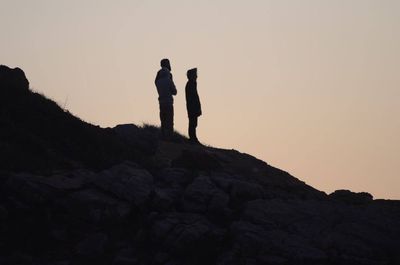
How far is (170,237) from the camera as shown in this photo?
1605cm

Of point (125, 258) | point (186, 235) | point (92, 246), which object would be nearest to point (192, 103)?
point (186, 235)

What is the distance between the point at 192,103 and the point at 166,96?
1120 millimetres

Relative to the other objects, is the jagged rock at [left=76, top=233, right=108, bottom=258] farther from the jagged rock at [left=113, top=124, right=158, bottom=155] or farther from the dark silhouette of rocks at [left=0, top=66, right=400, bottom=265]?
the jagged rock at [left=113, top=124, right=158, bottom=155]

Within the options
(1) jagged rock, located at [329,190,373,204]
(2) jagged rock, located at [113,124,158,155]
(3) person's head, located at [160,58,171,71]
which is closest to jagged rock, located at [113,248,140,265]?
(2) jagged rock, located at [113,124,158,155]

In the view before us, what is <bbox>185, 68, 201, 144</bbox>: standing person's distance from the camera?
26062 millimetres

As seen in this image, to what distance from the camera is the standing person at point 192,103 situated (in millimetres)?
26062

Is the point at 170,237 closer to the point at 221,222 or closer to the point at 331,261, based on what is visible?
the point at 221,222

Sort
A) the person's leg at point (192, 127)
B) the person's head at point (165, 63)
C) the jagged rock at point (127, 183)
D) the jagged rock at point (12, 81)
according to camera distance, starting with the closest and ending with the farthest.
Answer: the jagged rock at point (127, 183), the jagged rock at point (12, 81), the person's head at point (165, 63), the person's leg at point (192, 127)

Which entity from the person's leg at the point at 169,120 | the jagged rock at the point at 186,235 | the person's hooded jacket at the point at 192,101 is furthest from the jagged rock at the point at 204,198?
the person's hooded jacket at the point at 192,101

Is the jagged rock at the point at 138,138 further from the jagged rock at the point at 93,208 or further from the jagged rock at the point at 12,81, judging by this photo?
the jagged rock at the point at 93,208

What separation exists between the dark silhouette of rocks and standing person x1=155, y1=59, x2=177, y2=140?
15.5ft

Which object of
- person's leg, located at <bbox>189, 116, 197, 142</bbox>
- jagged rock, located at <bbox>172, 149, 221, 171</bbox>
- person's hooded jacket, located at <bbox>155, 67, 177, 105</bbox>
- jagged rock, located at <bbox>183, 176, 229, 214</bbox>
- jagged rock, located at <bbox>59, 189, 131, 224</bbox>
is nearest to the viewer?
jagged rock, located at <bbox>59, 189, 131, 224</bbox>

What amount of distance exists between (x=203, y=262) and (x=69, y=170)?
5.19 metres

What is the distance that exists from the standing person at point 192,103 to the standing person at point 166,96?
726 mm
